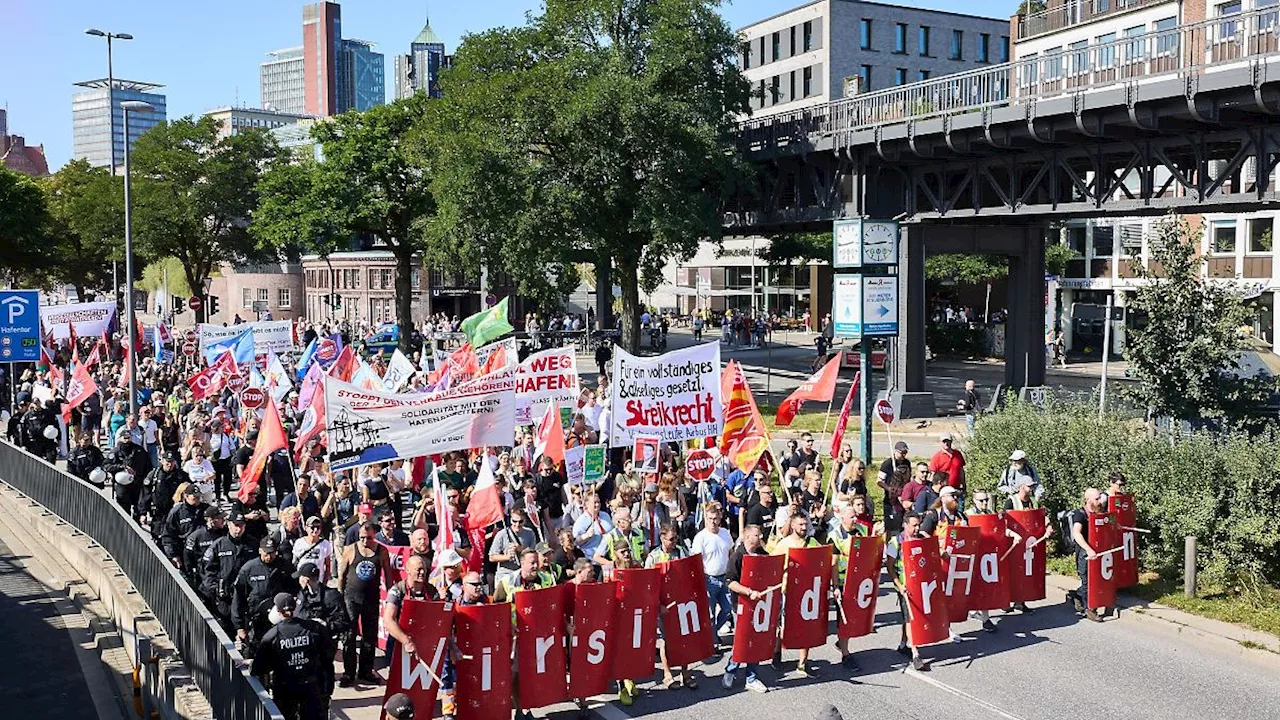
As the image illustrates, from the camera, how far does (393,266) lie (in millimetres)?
85625

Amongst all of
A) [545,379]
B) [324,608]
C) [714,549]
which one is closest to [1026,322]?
[545,379]

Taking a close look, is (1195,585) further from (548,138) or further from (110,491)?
(548,138)

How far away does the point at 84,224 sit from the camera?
88.1 metres

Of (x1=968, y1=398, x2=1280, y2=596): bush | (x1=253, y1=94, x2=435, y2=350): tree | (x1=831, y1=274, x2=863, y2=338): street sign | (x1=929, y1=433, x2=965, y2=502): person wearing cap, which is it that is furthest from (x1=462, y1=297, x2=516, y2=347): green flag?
(x1=253, y1=94, x2=435, y2=350): tree

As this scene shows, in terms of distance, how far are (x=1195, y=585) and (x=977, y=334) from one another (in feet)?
135

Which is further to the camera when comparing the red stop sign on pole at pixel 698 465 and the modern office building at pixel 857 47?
the modern office building at pixel 857 47

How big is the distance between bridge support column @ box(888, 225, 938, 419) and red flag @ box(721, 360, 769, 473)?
16772 millimetres

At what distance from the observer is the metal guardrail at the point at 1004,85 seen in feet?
98.2

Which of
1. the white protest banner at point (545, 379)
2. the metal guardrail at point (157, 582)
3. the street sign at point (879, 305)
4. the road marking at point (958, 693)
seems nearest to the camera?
the metal guardrail at point (157, 582)

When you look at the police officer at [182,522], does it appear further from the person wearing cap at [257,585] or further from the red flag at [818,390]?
the red flag at [818,390]

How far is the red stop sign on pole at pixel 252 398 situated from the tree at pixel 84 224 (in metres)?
57.3

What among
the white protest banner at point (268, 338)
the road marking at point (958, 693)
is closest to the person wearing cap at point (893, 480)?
the road marking at point (958, 693)

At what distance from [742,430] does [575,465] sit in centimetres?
251

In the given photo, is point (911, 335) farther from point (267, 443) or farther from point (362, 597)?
point (362, 597)
